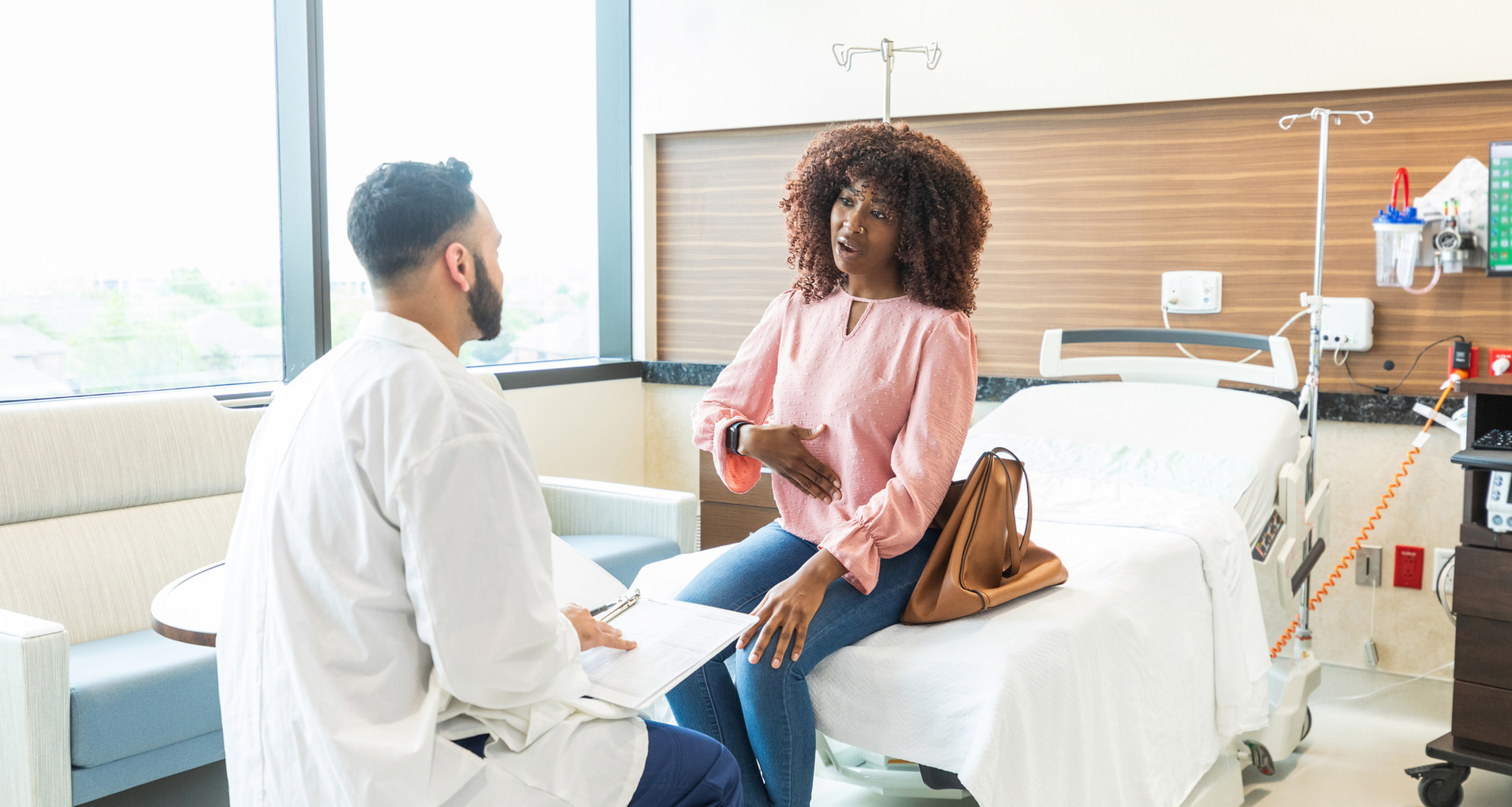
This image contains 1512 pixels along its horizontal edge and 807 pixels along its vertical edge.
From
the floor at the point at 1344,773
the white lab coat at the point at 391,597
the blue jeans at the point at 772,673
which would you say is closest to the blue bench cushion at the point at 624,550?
the floor at the point at 1344,773

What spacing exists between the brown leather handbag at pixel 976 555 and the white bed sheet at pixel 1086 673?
1.2 inches

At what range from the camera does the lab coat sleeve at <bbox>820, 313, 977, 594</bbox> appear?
5.64 feet

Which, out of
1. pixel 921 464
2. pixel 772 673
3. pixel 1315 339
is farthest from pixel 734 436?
pixel 1315 339

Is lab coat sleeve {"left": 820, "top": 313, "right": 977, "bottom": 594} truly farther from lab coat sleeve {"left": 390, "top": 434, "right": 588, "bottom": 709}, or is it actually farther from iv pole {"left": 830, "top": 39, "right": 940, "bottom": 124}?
iv pole {"left": 830, "top": 39, "right": 940, "bottom": 124}

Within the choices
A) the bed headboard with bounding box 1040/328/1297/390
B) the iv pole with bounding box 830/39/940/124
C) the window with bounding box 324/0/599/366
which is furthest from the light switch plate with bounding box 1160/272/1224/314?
the window with bounding box 324/0/599/366

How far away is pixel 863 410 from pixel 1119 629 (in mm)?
554

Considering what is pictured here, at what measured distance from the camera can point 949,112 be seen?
3729mm

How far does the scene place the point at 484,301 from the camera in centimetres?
133

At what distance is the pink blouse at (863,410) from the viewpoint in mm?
1741

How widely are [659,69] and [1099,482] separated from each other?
2.50 meters

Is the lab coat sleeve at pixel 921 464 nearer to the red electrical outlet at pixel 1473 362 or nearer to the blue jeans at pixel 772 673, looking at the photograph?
the blue jeans at pixel 772 673

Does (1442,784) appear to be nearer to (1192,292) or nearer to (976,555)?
(976,555)

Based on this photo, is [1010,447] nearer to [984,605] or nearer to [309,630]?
[984,605]

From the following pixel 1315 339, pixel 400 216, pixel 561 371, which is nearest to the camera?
pixel 400 216
